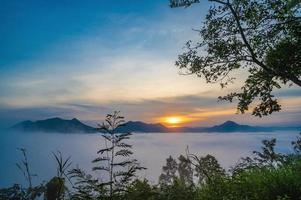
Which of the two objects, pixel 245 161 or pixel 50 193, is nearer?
pixel 50 193

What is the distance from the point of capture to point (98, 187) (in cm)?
835

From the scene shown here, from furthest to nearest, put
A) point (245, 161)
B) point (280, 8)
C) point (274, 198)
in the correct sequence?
point (280, 8)
point (245, 161)
point (274, 198)

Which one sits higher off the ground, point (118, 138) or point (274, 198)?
point (118, 138)

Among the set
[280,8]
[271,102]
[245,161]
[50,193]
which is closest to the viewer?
[50,193]

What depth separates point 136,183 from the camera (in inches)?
409

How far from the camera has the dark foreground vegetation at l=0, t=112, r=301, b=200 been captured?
323 inches

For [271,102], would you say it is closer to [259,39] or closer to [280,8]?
[259,39]

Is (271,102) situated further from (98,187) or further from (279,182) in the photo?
(98,187)

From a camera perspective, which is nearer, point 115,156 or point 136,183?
point 115,156

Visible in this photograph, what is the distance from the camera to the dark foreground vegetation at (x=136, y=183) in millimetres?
8211

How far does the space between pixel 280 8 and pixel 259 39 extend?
5.04 ft

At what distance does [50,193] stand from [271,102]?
38.4ft

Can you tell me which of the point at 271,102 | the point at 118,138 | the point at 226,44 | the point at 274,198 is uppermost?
the point at 226,44

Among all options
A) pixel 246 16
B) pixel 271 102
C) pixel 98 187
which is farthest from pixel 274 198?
pixel 246 16
